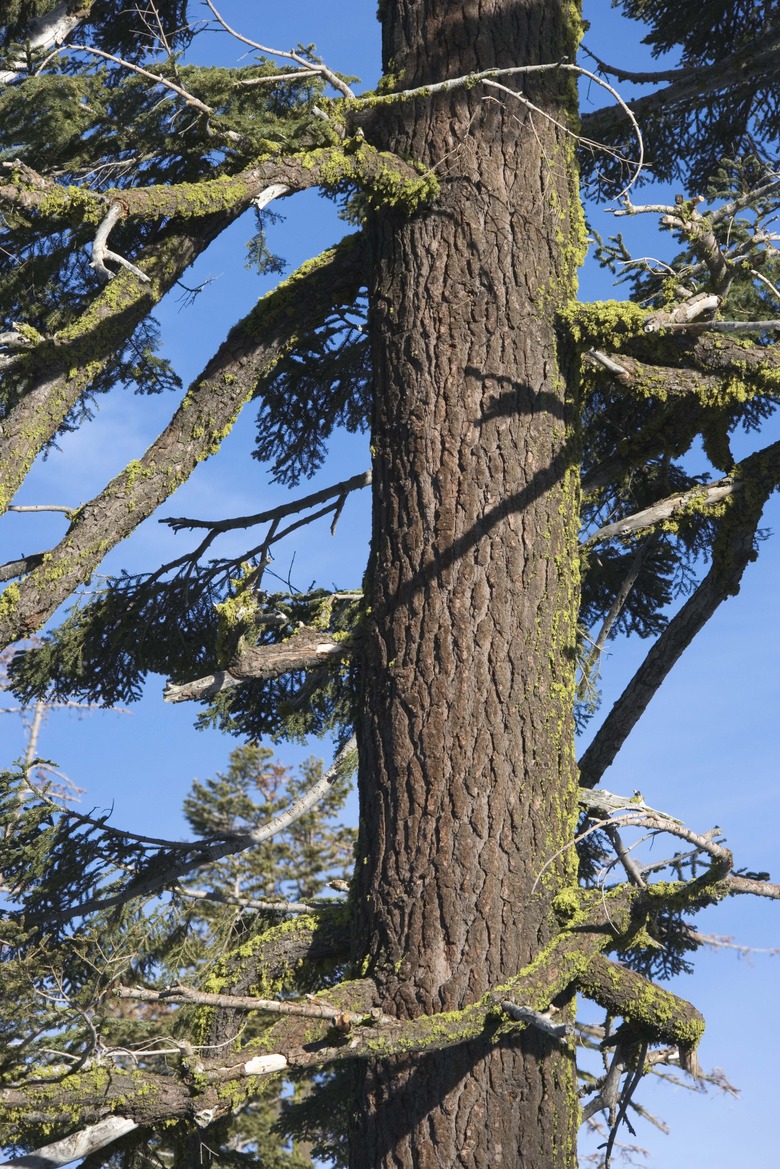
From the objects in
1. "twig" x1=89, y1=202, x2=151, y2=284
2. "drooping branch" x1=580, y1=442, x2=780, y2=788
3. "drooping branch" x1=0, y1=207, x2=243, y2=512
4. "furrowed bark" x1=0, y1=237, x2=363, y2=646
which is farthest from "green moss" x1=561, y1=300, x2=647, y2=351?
"twig" x1=89, y1=202, x2=151, y2=284

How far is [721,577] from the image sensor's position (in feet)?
19.4

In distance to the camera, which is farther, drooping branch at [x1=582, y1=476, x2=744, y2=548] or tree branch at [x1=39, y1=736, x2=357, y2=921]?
tree branch at [x1=39, y1=736, x2=357, y2=921]

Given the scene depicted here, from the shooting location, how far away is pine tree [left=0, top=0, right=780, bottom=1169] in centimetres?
421

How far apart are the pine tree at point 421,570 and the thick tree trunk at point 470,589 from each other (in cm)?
1

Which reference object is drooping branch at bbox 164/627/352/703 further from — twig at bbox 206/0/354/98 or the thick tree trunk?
twig at bbox 206/0/354/98

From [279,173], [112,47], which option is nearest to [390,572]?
[279,173]

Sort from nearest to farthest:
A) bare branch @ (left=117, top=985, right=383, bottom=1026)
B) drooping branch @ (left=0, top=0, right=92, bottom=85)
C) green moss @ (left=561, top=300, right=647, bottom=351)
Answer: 1. bare branch @ (left=117, top=985, right=383, bottom=1026)
2. green moss @ (left=561, top=300, right=647, bottom=351)
3. drooping branch @ (left=0, top=0, right=92, bottom=85)

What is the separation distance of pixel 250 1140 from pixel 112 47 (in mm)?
10773

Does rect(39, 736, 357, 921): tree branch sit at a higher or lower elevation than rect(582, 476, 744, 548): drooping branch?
lower

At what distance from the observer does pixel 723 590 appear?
19.5 feet

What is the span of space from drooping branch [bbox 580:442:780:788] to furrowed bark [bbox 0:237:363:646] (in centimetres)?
222

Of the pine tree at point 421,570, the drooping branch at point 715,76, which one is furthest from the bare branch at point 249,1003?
the drooping branch at point 715,76

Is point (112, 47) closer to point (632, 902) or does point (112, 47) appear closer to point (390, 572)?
point (390, 572)

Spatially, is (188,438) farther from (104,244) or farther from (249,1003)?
(249,1003)
